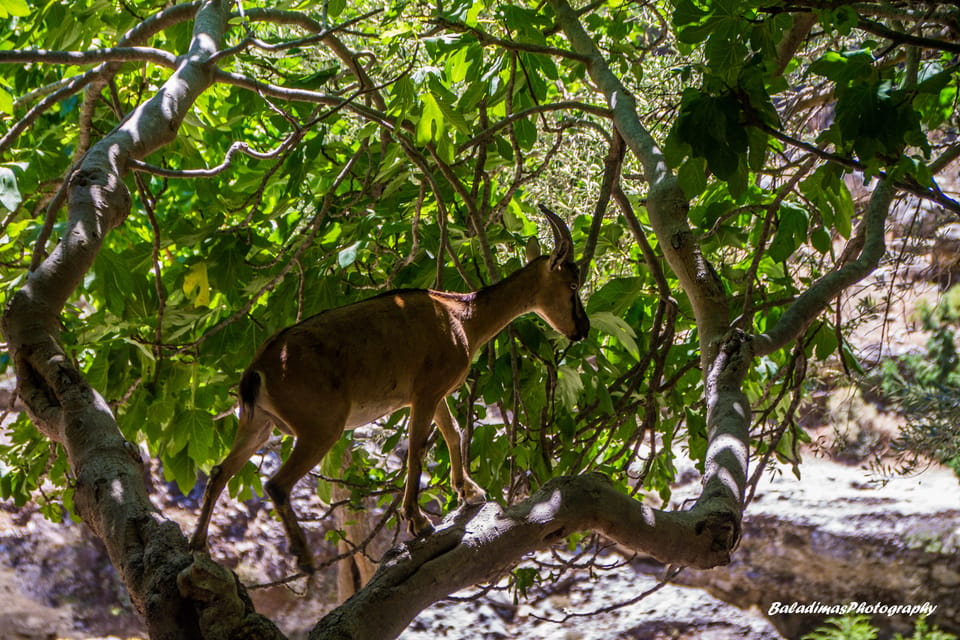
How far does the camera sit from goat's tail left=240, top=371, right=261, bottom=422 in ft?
6.61

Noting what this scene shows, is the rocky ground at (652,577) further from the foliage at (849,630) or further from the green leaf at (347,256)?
the green leaf at (347,256)

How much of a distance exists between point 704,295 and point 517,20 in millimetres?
1371

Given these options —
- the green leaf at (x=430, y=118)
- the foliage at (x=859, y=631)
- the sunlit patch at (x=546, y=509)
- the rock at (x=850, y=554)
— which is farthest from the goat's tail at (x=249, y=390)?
the rock at (x=850, y=554)

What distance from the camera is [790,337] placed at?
2.68m

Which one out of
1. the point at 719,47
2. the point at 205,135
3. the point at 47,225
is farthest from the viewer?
the point at 205,135

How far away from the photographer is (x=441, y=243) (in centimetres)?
312

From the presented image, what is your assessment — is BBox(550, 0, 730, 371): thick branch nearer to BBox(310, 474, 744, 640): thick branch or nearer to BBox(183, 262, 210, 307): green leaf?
BBox(310, 474, 744, 640): thick branch

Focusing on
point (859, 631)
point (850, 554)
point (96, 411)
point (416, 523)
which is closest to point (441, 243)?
point (416, 523)

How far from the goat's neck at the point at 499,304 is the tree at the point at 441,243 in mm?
486

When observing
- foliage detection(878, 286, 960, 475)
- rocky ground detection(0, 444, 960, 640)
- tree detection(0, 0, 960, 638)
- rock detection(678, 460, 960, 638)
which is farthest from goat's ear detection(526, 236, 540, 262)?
rock detection(678, 460, 960, 638)

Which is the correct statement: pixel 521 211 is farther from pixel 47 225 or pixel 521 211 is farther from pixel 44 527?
pixel 44 527

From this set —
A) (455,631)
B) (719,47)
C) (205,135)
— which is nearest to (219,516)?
(455,631)

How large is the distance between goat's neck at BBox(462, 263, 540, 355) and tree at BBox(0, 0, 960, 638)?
1.59ft

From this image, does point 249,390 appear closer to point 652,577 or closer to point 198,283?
point 198,283
